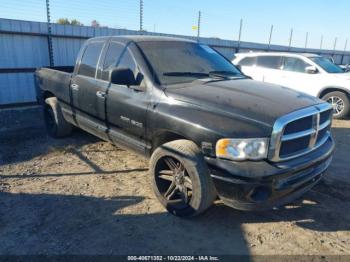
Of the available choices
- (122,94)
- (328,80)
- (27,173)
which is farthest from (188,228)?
(328,80)

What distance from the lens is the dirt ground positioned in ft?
9.98

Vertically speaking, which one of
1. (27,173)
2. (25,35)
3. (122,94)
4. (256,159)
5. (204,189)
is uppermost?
(25,35)

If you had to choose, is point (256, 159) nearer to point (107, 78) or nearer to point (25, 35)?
point (107, 78)

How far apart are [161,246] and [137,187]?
1314mm

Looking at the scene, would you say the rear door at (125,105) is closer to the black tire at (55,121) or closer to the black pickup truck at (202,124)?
the black pickup truck at (202,124)

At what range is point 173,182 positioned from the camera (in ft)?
11.6

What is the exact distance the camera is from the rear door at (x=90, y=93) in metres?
4.60

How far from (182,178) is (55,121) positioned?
360 centimetres

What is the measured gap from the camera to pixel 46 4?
918cm

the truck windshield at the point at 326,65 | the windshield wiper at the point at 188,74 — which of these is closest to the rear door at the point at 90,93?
the windshield wiper at the point at 188,74

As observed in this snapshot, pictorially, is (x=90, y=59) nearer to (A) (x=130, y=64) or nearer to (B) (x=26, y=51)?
(A) (x=130, y=64)

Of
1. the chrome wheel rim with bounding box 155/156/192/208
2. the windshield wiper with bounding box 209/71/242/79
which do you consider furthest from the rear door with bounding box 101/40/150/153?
the windshield wiper with bounding box 209/71/242/79

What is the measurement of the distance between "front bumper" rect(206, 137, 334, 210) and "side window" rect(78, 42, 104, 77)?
2.77 meters

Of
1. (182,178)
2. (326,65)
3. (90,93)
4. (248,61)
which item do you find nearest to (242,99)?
(182,178)
